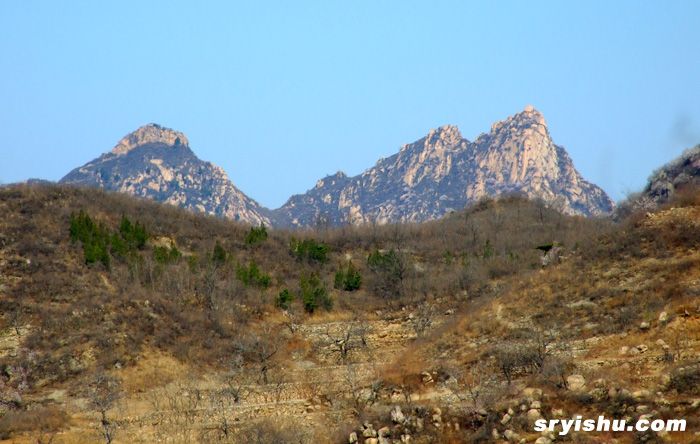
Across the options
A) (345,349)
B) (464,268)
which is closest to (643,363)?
(345,349)

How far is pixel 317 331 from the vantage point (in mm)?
49750

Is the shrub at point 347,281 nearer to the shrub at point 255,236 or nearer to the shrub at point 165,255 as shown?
the shrub at point 255,236

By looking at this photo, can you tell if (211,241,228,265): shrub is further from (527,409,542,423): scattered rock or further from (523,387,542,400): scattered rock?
(527,409,542,423): scattered rock

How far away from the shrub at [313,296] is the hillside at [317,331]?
5.7 inches

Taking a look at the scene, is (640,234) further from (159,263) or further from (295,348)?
(159,263)

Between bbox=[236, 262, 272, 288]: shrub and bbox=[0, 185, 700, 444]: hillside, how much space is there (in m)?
0.15

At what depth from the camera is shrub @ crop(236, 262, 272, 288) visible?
56.8 m

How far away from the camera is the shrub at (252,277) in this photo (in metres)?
56.8

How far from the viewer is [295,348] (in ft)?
154

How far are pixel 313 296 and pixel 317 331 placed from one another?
5.22 meters

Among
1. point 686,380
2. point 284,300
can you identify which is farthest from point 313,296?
point 686,380

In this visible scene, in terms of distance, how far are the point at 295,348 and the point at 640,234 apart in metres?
19.2

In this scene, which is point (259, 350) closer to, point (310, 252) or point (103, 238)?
point (103, 238)

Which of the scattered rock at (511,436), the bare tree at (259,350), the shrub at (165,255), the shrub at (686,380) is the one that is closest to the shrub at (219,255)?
the shrub at (165,255)
